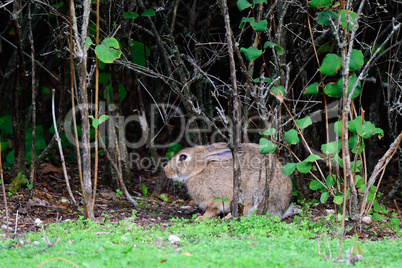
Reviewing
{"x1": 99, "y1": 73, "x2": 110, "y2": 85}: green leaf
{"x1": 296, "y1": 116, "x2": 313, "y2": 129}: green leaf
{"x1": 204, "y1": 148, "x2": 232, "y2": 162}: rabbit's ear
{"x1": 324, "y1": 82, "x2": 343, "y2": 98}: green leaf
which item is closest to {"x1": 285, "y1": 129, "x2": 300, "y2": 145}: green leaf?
{"x1": 296, "y1": 116, "x2": 313, "y2": 129}: green leaf

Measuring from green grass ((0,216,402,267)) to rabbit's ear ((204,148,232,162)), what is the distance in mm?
1244

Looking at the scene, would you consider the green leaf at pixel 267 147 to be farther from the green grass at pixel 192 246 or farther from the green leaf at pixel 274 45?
the green leaf at pixel 274 45

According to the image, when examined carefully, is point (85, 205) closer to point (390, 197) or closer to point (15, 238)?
point (15, 238)

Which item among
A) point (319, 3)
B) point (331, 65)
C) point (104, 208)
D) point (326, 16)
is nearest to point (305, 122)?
point (331, 65)

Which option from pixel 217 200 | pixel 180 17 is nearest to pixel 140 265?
pixel 217 200

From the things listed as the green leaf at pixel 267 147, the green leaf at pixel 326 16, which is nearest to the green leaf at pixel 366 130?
the green leaf at pixel 267 147

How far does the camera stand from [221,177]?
7.03 m

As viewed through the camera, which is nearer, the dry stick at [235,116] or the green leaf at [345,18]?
the green leaf at [345,18]

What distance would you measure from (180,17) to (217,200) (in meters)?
5.07

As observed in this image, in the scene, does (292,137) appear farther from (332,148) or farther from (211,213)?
(211,213)

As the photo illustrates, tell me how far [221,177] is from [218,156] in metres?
0.31

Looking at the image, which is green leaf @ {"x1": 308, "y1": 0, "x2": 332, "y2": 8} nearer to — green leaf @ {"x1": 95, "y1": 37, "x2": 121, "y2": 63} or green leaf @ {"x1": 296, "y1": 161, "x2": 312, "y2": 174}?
green leaf @ {"x1": 296, "y1": 161, "x2": 312, "y2": 174}

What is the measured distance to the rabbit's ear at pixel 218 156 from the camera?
278 inches

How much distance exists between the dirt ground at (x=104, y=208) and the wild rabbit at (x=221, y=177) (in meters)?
0.32
